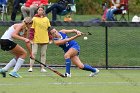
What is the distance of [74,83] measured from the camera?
14.4 metres

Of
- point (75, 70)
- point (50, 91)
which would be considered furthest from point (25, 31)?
point (50, 91)

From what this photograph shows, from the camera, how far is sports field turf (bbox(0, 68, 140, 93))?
12.9m

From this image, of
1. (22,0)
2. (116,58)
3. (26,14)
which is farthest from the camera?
(22,0)

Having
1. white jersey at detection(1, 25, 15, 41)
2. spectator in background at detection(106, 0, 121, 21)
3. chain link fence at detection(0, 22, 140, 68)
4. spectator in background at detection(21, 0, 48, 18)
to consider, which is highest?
spectator in background at detection(21, 0, 48, 18)

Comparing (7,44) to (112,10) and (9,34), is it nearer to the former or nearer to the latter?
→ (9,34)

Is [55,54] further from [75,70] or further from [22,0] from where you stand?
[22,0]

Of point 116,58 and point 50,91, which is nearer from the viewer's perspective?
point 50,91

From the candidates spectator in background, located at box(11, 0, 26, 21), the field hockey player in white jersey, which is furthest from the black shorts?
spectator in background, located at box(11, 0, 26, 21)

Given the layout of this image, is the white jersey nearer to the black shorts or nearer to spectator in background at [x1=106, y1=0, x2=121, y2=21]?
the black shorts

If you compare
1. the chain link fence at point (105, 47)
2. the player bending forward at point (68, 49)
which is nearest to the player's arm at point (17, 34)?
the player bending forward at point (68, 49)

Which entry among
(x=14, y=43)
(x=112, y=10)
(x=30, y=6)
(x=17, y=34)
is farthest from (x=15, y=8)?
(x=17, y=34)

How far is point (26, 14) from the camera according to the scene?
2175 centimetres

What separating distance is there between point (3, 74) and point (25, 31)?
4.55ft

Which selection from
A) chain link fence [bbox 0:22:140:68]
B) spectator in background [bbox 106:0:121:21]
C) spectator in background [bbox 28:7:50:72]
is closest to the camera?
spectator in background [bbox 28:7:50:72]
